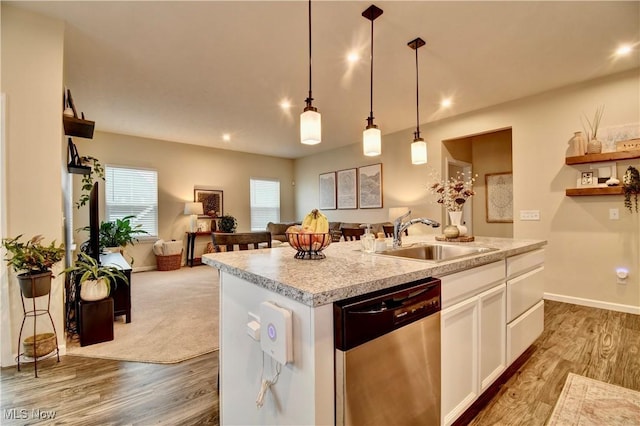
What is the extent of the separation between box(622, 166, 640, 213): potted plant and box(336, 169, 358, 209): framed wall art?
409 centimetres

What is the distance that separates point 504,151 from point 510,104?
1443 millimetres

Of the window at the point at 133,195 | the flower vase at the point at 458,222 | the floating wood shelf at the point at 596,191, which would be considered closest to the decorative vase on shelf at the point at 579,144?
the floating wood shelf at the point at 596,191

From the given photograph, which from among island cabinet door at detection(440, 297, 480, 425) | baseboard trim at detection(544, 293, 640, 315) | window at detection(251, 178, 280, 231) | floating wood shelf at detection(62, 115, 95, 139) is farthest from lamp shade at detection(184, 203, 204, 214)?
baseboard trim at detection(544, 293, 640, 315)

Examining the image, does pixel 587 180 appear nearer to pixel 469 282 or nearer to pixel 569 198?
pixel 569 198

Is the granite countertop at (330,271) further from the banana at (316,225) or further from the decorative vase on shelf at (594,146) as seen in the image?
the decorative vase on shelf at (594,146)

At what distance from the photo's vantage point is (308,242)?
149 cm

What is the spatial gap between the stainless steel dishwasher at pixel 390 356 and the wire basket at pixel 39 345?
2423 mm

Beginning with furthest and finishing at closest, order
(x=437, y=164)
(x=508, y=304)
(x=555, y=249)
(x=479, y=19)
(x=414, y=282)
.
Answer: (x=437, y=164) < (x=555, y=249) < (x=479, y=19) < (x=508, y=304) < (x=414, y=282)

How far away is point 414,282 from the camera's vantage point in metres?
1.26

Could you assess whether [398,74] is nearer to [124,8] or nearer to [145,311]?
[124,8]

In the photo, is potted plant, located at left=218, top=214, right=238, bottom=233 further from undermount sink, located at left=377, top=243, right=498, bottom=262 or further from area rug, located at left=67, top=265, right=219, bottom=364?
undermount sink, located at left=377, top=243, right=498, bottom=262

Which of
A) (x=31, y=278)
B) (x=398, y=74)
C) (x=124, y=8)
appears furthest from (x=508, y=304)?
(x=124, y=8)

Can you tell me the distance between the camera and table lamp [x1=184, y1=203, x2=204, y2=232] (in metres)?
6.04

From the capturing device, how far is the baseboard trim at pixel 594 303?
321cm
